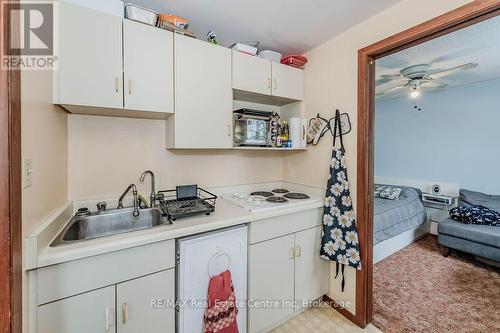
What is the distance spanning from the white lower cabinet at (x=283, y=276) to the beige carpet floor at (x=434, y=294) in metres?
0.56

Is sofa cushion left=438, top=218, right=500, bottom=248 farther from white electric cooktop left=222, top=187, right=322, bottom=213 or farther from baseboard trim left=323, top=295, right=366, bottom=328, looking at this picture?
white electric cooktop left=222, top=187, right=322, bottom=213

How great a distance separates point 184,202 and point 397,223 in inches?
105

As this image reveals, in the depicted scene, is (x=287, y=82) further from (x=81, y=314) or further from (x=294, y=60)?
(x=81, y=314)

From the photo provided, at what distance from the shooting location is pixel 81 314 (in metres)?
0.98

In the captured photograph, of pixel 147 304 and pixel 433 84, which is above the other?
pixel 433 84

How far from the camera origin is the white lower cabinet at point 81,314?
36.3 inches

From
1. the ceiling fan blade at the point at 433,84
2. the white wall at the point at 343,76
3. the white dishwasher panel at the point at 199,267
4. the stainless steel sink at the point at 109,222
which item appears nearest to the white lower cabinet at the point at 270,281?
the white dishwasher panel at the point at 199,267

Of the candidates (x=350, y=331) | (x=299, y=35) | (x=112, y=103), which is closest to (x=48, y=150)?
(x=112, y=103)

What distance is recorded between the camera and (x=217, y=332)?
129 centimetres

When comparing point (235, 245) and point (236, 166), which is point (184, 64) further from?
point (235, 245)

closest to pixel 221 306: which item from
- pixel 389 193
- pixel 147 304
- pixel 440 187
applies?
pixel 147 304

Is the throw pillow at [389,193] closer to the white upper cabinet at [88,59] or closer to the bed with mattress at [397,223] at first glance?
the bed with mattress at [397,223]

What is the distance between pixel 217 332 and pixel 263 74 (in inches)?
73.7

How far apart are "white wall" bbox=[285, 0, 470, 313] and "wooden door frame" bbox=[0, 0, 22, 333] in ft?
6.08
